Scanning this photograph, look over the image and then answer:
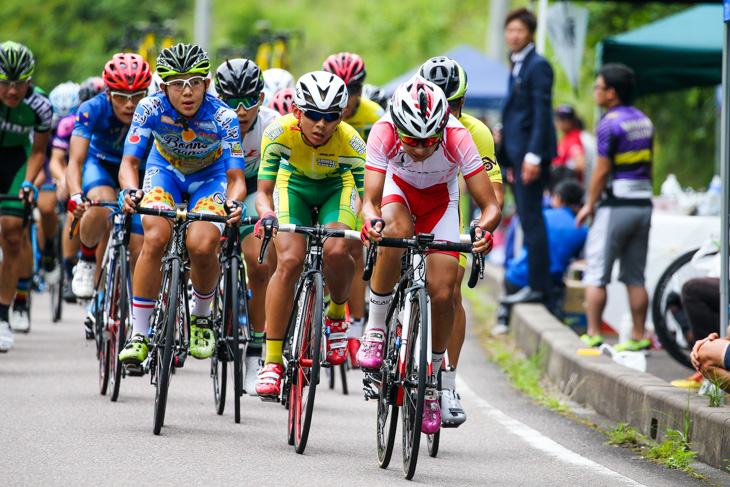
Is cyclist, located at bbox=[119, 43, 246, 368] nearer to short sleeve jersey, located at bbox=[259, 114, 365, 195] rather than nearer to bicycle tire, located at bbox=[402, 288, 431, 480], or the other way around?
short sleeve jersey, located at bbox=[259, 114, 365, 195]

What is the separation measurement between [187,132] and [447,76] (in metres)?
1.82

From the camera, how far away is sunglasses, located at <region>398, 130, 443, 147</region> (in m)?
6.16

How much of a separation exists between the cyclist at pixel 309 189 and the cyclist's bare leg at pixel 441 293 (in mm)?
1038

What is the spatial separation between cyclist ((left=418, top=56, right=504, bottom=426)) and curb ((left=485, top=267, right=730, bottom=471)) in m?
1.24

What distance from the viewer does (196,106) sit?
7.38 meters

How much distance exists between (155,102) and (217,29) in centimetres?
6216

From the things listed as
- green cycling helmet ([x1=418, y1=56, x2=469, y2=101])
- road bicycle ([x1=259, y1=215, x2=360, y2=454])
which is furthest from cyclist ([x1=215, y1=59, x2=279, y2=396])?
green cycling helmet ([x1=418, y1=56, x2=469, y2=101])

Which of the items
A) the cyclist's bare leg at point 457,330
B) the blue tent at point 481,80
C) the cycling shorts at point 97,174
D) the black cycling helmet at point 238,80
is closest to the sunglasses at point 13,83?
the cycling shorts at point 97,174

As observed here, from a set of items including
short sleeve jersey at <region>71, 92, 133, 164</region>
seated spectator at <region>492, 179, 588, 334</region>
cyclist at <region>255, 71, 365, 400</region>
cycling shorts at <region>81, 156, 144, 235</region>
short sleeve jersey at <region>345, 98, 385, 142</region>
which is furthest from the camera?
seated spectator at <region>492, 179, 588, 334</region>

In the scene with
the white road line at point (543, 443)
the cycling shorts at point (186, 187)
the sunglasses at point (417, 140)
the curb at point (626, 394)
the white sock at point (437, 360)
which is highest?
the sunglasses at point (417, 140)

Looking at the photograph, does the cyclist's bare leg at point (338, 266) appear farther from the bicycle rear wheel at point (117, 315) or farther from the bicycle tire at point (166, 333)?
the bicycle rear wheel at point (117, 315)

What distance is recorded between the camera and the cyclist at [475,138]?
6.64 metres

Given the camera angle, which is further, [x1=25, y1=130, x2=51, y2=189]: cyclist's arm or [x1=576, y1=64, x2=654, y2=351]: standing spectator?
[x1=576, y1=64, x2=654, y2=351]: standing spectator

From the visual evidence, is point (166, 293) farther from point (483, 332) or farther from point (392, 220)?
point (483, 332)
